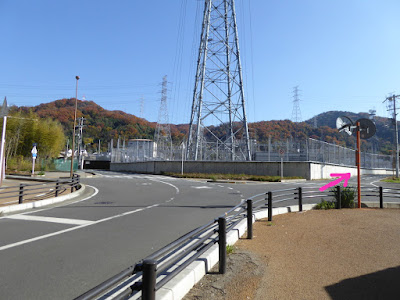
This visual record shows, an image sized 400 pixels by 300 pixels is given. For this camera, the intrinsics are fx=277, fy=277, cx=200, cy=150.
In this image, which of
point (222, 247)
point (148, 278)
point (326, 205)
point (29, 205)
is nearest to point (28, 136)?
point (29, 205)

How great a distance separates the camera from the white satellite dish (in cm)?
1094

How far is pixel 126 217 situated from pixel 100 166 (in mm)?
68541

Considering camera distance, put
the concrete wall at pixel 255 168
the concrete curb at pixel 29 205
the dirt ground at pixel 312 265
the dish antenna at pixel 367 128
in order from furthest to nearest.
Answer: the concrete wall at pixel 255 168, the dish antenna at pixel 367 128, the concrete curb at pixel 29 205, the dirt ground at pixel 312 265

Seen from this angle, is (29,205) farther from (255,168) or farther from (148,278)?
(255,168)

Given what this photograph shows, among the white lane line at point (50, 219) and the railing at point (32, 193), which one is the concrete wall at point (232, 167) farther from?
the white lane line at point (50, 219)

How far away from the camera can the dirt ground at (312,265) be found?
11.6 ft

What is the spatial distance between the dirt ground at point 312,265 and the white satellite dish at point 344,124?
181 inches

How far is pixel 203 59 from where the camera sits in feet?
121

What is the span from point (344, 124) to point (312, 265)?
8.47 m

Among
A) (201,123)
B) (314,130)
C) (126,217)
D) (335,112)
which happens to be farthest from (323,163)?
(335,112)

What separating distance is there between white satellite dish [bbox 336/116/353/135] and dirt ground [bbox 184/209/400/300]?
181 inches

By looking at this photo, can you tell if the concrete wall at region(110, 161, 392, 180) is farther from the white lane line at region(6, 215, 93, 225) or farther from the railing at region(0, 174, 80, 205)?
the white lane line at region(6, 215, 93, 225)

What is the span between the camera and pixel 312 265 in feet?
14.6

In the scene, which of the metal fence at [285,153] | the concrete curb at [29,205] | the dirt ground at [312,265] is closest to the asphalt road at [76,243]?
the concrete curb at [29,205]
